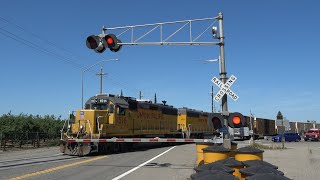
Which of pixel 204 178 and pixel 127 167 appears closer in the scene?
pixel 204 178

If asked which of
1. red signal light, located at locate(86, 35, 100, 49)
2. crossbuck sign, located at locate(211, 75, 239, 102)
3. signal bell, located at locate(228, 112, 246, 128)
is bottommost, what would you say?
signal bell, located at locate(228, 112, 246, 128)

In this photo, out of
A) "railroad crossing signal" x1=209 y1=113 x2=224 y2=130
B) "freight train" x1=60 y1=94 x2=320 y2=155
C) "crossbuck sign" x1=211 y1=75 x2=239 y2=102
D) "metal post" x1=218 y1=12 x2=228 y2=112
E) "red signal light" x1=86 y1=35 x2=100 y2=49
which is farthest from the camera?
"freight train" x1=60 y1=94 x2=320 y2=155

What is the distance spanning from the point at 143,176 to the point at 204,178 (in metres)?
8.18

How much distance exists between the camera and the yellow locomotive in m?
23.3

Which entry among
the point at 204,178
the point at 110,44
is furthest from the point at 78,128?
the point at 204,178

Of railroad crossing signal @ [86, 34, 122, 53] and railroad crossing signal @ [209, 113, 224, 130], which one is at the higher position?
railroad crossing signal @ [86, 34, 122, 53]

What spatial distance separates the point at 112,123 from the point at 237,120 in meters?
14.2

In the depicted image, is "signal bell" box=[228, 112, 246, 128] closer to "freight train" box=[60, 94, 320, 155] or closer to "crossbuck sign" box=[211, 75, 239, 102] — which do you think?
"crossbuck sign" box=[211, 75, 239, 102]

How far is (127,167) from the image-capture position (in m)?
Result: 17.2

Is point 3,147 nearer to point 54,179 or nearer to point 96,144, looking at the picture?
point 96,144

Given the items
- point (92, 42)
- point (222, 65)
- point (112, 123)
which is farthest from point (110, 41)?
point (112, 123)

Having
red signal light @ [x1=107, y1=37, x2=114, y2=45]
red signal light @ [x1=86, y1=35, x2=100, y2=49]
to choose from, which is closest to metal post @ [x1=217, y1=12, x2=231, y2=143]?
red signal light @ [x1=107, y1=37, x2=114, y2=45]

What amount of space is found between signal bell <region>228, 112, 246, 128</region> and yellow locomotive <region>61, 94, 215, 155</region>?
8280 millimetres

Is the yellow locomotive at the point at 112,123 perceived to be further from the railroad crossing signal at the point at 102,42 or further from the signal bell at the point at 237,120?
the signal bell at the point at 237,120
